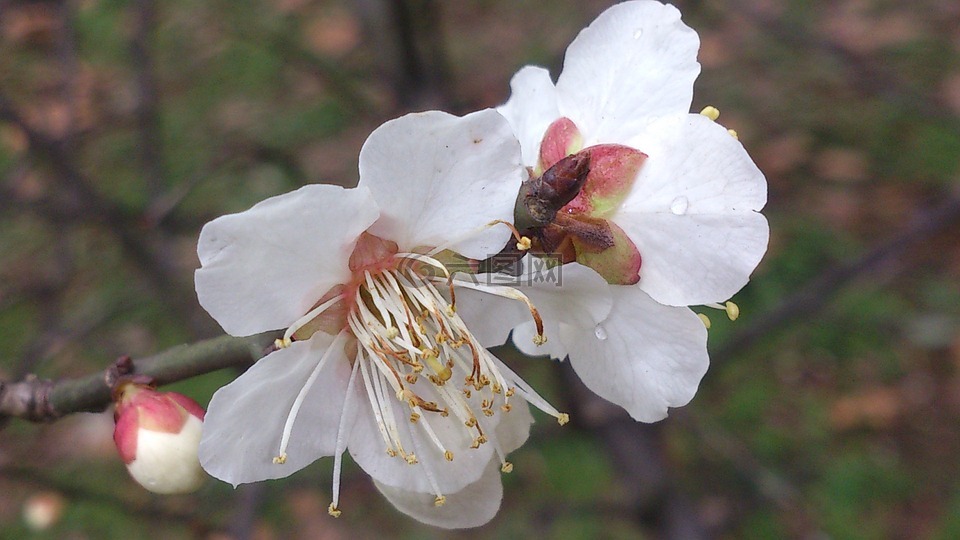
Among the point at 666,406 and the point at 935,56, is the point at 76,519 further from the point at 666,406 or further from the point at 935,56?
the point at 935,56

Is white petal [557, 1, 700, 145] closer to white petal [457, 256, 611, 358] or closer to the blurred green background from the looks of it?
white petal [457, 256, 611, 358]

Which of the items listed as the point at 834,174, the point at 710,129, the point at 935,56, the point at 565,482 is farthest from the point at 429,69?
the point at 935,56

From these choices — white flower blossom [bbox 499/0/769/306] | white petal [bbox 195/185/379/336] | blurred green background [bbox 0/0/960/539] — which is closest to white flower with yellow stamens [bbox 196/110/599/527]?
white petal [bbox 195/185/379/336]

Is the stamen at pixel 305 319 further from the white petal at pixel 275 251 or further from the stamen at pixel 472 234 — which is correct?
the stamen at pixel 472 234

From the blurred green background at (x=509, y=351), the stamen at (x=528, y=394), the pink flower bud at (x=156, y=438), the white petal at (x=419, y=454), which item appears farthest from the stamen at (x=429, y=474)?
the blurred green background at (x=509, y=351)

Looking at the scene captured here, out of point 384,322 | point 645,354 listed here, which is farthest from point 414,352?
point 645,354
